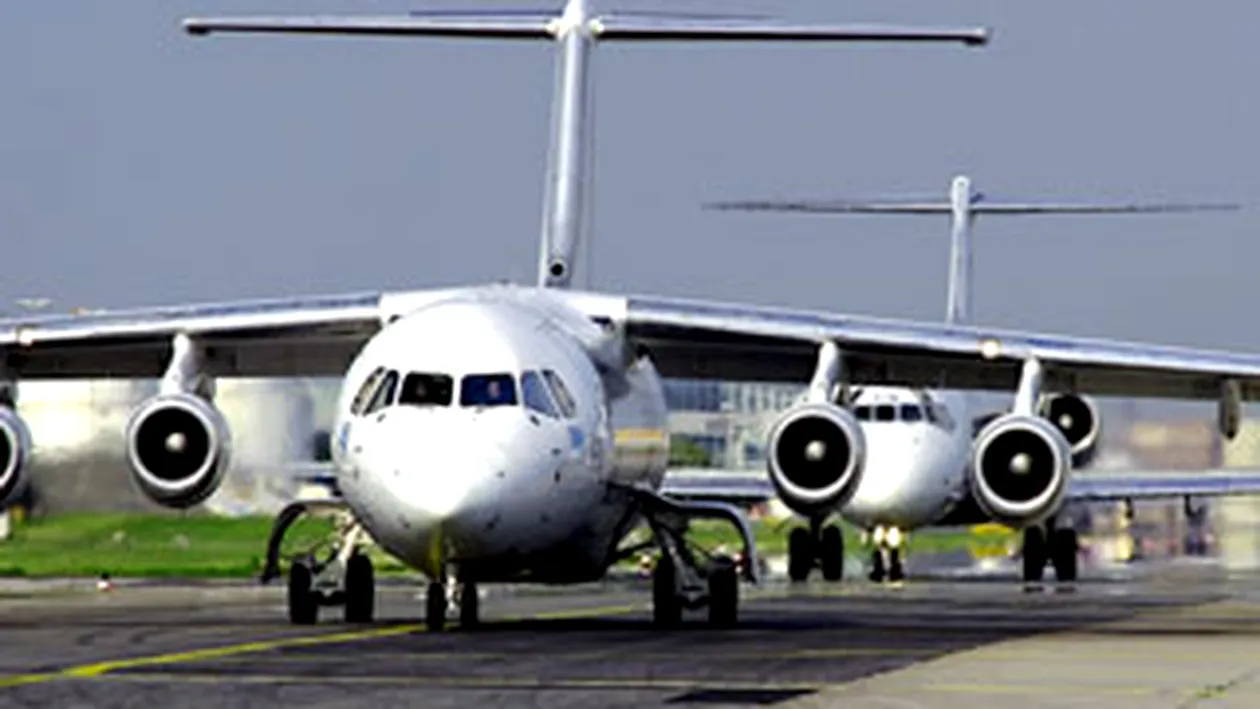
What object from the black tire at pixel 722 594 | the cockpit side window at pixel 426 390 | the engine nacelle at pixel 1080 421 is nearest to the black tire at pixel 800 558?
the engine nacelle at pixel 1080 421

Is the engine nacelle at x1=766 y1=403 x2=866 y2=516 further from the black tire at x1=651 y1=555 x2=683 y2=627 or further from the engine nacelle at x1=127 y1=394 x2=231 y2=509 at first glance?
the engine nacelle at x1=127 y1=394 x2=231 y2=509

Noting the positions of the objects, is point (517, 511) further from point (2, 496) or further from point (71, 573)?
point (71, 573)

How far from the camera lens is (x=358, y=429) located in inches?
1022

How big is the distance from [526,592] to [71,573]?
42.8 feet

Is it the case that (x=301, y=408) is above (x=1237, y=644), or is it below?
above

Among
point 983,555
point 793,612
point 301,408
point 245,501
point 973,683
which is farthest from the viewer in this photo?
point 983,555

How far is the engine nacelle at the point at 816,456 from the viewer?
2802cm

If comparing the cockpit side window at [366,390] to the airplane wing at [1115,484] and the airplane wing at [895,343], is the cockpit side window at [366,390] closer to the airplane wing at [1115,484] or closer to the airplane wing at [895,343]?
the airplane wing at [895,343]

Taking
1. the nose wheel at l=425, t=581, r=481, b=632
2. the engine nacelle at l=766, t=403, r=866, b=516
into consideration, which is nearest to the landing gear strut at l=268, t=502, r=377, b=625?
the nose wheel at l=425, t=581, r=481, b=632

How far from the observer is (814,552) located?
50438 mm

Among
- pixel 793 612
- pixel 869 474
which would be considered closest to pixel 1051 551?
pixel 869 474

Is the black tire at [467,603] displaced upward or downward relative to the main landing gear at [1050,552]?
downward

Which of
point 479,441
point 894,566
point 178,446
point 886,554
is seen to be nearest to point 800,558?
point 886,554

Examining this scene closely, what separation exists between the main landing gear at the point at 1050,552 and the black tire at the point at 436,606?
26483mm
